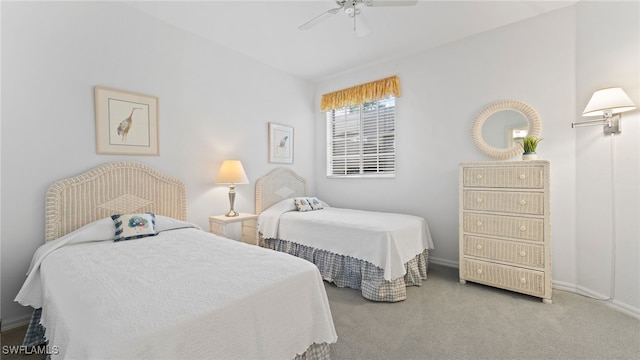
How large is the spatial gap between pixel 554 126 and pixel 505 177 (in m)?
0.77

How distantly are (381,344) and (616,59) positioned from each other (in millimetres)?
3038

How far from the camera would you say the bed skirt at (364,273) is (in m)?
2.45

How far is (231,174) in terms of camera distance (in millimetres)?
3158

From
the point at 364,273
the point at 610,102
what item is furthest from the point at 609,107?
the point at 364,273

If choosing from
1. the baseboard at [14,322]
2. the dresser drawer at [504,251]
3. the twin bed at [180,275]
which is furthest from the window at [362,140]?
the baseboard at [14,322]

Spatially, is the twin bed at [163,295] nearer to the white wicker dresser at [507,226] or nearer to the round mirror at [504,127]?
the white wicker dresser at [507,226]

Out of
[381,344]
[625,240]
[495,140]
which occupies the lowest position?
[381,344]

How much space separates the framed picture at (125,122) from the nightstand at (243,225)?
95 centimetres

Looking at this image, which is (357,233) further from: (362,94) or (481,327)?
(362,94)

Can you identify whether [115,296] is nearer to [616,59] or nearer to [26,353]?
Result: [26,353]

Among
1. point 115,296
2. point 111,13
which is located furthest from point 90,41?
point 115,296

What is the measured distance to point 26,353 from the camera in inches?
68.1

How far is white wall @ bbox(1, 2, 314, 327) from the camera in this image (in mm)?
2061

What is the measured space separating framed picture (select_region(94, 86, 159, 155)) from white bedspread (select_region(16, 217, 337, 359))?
1.00m
